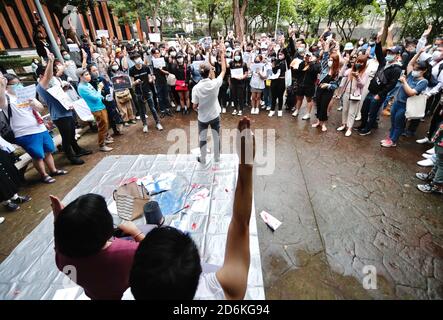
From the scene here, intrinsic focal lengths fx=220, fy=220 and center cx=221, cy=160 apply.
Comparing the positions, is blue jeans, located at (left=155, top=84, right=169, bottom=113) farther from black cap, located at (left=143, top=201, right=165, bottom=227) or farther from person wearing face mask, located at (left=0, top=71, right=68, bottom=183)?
black cap, located at (left=143, top=201, right=165, bottom=227)

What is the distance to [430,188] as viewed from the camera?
4078 millimetres

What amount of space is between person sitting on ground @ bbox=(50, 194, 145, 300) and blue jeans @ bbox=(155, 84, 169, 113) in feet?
23.7

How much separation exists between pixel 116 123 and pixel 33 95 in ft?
8.26

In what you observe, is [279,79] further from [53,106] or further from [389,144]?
[53,106]

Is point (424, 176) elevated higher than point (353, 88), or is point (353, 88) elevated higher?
point (353, 88)

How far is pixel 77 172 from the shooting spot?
5.20 m

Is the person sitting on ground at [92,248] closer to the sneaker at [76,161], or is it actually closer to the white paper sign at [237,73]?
the sneaker at [76,161]

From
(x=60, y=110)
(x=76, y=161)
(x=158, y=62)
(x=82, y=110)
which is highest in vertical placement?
(x=158, y=62)

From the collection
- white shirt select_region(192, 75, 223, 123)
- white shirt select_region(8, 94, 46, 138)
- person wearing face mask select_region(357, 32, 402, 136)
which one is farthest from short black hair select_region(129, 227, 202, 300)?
person wearing face mask select_region(357, 32, 402, 136)

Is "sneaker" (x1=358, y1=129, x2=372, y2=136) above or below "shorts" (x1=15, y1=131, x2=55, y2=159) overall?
below

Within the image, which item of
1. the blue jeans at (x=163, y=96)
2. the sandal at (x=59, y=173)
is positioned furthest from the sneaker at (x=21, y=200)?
the blue jeans at (x=163, y=96)

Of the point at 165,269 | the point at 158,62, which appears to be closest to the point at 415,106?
the point at 165,269

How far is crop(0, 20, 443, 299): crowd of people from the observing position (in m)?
1.06

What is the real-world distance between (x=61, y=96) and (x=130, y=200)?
323 cm
